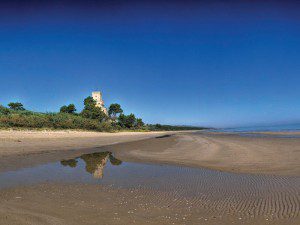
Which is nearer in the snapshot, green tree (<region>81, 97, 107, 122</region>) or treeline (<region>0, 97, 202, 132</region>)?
treeline (<region>0, 97, 202, 132</region>)

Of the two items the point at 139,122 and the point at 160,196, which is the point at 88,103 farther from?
the point at 160,196

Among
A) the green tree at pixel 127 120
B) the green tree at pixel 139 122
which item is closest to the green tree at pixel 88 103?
the green tree at pixel 127 120

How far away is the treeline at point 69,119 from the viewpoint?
1321 inches

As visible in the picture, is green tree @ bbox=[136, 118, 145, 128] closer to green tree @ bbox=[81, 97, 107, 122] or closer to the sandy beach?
green tree @ bbox=[81, 97, 107, 122]

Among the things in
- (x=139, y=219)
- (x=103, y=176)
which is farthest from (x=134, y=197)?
(x=103, y=176)

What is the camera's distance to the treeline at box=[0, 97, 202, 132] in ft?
110

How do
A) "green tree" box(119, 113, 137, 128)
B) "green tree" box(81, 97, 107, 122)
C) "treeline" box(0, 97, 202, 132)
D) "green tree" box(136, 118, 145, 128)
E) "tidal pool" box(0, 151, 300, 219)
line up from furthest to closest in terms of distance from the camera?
"green tree" box(136, 118, 145, 128), "green tree" box(119, 113, 137, 128), "green tree" box(81, 97, 107, 122), "treeline" box(0, 97, 202, 132), "tidal pool" box(0, 151, 300, 219)

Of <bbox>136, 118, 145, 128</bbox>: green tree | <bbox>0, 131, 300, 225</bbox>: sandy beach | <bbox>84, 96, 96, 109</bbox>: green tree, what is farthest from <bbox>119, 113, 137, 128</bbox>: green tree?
<bbox>0, 131, 300, 225</bbox>: sandy beach

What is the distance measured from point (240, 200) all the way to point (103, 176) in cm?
522

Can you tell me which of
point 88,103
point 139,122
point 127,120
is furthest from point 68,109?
point 139,122

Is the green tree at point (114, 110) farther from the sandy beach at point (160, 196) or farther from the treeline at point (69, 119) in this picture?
the sandy beach at point (160, 196)

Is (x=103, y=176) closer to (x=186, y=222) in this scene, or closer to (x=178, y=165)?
(x=178, y=165)

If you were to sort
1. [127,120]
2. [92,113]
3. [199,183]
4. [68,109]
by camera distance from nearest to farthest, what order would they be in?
[199,183]
[92,113]
[68,109]
[127,120]

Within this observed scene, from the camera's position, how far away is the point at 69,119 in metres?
46.7
